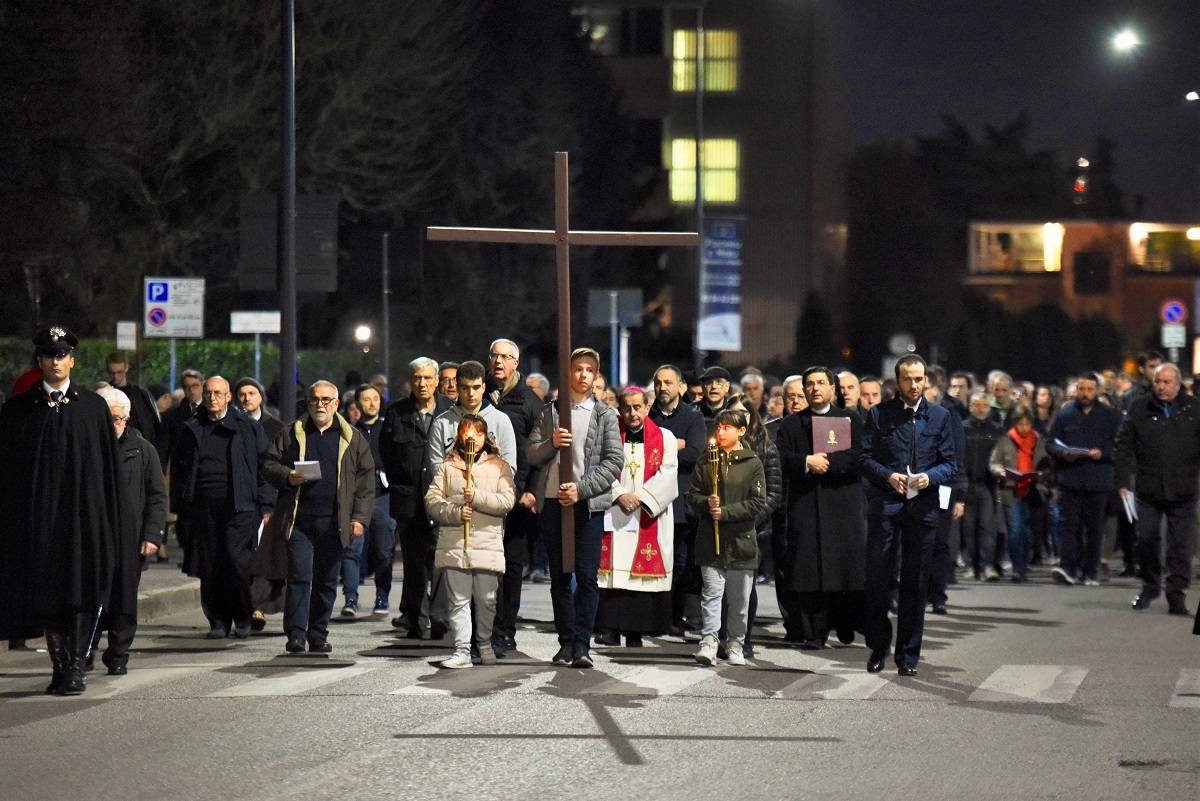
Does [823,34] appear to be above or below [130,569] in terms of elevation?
above

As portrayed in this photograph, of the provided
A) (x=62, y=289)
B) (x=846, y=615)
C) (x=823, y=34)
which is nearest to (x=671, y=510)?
(x=846, y=615)

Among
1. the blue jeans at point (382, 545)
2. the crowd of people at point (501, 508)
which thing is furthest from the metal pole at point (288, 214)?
the crowd of people at point (501, 508)

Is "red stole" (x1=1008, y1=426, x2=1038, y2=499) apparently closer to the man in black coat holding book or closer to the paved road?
the paved road

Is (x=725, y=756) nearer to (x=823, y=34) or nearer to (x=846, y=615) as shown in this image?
(x=846, y=615)

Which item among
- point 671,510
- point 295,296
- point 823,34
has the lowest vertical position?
point 671,510

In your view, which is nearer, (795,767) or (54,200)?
(795,767)

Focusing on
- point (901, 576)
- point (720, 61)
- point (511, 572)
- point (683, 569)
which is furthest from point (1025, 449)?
point (720, 61)

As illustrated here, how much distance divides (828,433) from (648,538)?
4.76 ft

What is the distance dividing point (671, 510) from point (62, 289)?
25136 millimetres

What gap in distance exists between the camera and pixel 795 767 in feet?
28.4

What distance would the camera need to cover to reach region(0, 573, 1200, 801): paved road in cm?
826

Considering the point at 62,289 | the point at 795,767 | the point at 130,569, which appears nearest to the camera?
the point at 795,767

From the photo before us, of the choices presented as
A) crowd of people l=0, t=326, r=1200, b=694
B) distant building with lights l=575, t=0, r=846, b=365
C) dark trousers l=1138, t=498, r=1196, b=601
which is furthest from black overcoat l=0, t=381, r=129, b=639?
distant building with lights l=575, t=0, r=846, b=365

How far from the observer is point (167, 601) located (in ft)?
52.3
